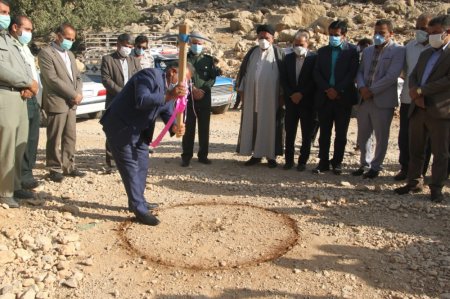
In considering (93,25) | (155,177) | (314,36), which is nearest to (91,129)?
(155,177)

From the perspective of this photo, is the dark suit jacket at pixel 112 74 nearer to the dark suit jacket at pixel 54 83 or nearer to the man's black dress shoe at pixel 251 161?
the dark suit jacket at pixel 54 83

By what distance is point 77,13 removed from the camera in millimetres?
21734

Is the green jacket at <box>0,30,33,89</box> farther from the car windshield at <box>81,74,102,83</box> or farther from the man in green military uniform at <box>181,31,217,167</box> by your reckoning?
the car windshield at <box>81,74,102,83</box>

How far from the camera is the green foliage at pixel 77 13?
19.7 metres

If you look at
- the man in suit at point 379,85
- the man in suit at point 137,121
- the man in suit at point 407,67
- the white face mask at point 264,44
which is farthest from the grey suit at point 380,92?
the man in suit at point 137,121

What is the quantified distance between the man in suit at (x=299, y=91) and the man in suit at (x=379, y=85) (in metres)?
0.69

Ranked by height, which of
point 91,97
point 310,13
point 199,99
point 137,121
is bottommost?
point 91,97

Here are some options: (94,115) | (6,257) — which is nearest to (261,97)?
(6,257)

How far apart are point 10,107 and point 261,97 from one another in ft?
11.3

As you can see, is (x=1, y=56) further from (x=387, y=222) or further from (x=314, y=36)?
(x=314, y=36)

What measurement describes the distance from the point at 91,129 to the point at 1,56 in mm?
5734

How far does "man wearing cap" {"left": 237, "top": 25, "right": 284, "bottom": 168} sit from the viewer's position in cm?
704

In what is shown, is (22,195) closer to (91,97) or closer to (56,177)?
(56,177)

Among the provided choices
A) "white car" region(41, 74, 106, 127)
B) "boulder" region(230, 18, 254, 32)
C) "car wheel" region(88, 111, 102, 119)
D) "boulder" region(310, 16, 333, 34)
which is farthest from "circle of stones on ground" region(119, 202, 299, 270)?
"boulder" region(230, 18, 254, 32)
